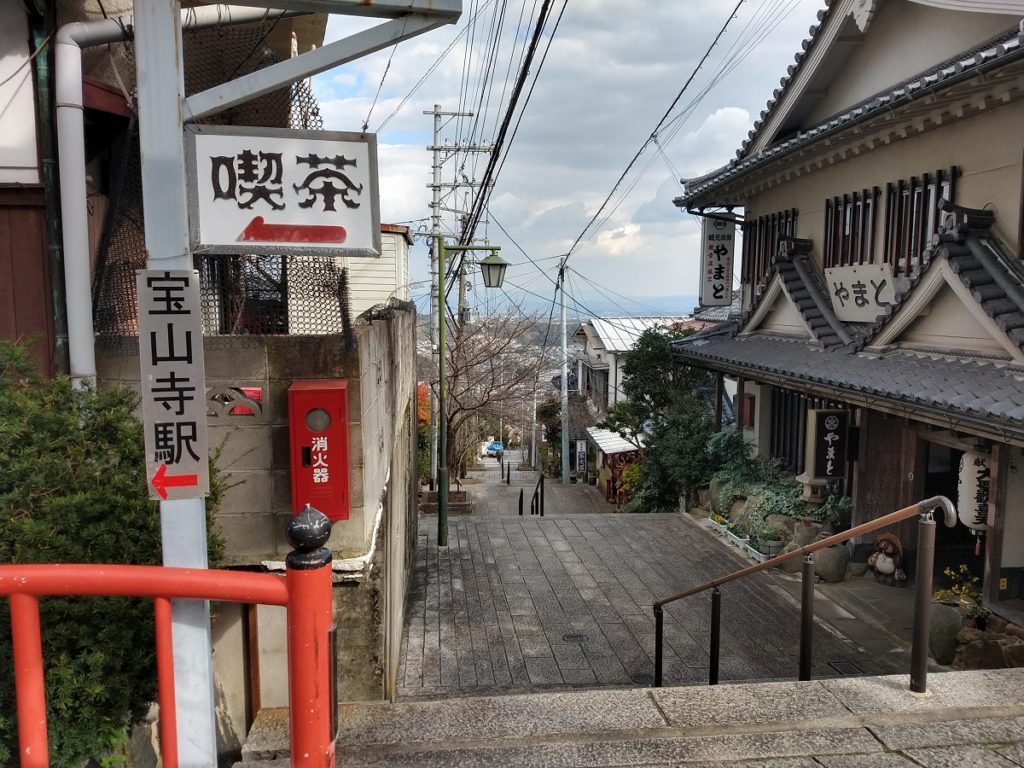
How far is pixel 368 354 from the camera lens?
488 cm

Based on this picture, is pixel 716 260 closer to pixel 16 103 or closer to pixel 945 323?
pixel 945 323

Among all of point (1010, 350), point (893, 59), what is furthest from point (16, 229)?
point (893, 59)

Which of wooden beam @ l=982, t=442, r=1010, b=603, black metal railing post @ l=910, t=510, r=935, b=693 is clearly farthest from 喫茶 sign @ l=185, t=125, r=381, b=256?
wooden beam @ l=982, t=442, r=1010, b=603

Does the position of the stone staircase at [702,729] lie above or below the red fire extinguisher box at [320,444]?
below

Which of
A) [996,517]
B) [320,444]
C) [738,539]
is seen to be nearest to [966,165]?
[996,517]

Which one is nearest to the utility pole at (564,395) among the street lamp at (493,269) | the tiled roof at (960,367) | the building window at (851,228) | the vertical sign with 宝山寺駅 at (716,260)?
the vertical sign with 宝山寺駅 at (716,260)

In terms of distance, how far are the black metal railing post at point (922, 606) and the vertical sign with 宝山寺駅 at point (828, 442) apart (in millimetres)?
6488

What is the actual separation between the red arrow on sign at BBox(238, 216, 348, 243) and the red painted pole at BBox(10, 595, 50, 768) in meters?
1.63

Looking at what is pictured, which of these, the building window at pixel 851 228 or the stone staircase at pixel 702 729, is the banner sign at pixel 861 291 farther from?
the stone staircase at pixel 702 729

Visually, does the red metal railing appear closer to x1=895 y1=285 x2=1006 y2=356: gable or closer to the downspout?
the downspout

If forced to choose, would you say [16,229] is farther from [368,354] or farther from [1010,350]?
[1010,350]

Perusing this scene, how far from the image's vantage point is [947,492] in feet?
38.7

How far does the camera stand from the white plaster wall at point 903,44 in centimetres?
959

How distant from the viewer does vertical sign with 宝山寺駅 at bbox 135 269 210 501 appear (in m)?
2.96
